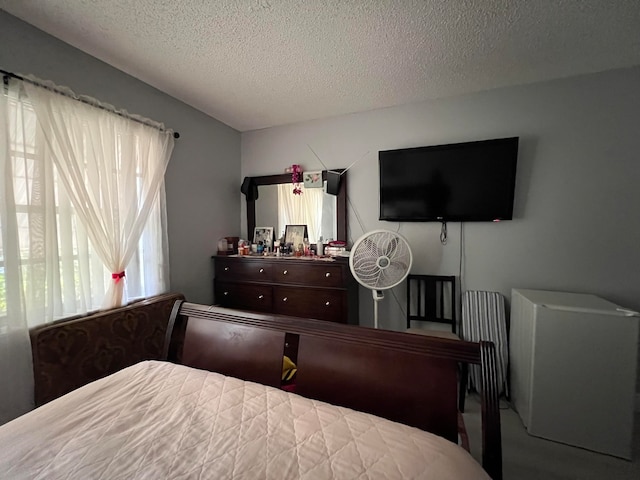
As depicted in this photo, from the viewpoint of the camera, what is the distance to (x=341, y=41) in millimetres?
1631

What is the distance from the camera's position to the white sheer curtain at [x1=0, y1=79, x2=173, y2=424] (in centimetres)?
140

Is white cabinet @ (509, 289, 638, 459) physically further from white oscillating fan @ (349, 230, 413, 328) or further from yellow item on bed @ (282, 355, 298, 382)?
yellow item on bed @ (282, 355, 298, 382)

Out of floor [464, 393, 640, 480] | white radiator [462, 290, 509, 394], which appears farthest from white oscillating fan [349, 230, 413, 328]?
floor [464, 393, 640, 480]

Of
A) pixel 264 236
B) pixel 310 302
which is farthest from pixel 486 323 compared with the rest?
pixel 264 236

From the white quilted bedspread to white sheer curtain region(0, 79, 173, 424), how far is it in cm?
80

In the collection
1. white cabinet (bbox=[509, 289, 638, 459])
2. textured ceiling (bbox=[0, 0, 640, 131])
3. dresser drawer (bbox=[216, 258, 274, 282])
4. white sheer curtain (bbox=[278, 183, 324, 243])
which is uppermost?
textured ceiling (bbox=[0, 0, 640, 131])

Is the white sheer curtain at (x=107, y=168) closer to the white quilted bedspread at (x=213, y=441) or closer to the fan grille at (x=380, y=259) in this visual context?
the white quilted bedspread at (x=213, y=441)

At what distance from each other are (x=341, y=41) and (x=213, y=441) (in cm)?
211

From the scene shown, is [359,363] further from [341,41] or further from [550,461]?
[341,41]

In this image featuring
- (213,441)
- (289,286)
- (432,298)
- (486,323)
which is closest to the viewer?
(213,441)

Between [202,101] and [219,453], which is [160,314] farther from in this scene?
[202,101]

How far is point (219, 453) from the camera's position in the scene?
31.0 inches

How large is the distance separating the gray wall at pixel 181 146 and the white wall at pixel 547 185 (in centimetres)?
158

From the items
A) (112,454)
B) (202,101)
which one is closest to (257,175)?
(202,101)
